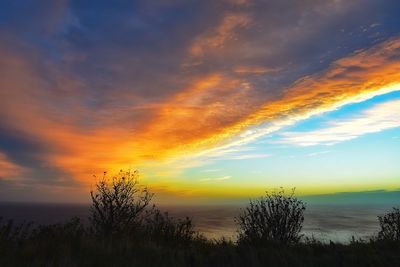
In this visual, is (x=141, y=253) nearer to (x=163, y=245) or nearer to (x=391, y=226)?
(x=163, y=245)

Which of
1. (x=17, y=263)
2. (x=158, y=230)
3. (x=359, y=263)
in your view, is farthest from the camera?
(x=158, y=230)

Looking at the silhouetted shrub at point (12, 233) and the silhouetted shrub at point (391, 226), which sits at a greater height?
the silhouetted shrub at point (12, 233)

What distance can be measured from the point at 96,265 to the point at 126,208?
8.34 metres

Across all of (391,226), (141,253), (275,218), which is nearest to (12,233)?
(141,253)

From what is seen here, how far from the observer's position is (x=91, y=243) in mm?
11914

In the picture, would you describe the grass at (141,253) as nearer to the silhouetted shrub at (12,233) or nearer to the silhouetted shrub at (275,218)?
the silhouetted shrub at (12,233)

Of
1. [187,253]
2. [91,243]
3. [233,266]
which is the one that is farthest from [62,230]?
[233,266]

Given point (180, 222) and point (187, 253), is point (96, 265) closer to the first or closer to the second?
point (187, 253)

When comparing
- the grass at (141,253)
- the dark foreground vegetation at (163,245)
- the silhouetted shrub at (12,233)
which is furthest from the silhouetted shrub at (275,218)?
the silhouetted shrub at (12,233)

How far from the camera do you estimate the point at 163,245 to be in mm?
13758

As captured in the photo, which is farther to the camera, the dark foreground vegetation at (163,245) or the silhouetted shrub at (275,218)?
the silhouetted shrub at (275,218)

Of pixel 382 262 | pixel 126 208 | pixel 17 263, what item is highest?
pixel 126 208

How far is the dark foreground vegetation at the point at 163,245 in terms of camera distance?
1073 centimetres

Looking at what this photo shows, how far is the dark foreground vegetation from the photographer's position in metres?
10.7
